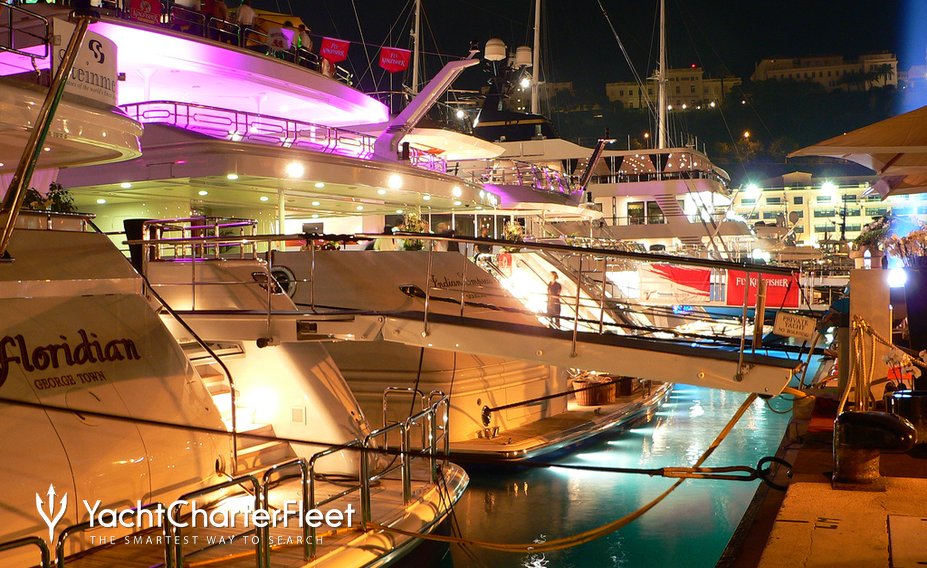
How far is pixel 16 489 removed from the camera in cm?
606

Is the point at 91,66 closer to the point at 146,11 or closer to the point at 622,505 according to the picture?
the point at 146,11

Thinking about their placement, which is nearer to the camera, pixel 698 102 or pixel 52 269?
pixel 52 269

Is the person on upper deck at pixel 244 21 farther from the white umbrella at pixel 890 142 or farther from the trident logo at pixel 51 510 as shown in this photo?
the trident logo at pixel 51 510

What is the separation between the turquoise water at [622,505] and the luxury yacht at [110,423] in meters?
2.71

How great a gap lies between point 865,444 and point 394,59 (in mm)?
22866

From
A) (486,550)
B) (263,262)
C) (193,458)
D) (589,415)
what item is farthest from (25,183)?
(589,415)

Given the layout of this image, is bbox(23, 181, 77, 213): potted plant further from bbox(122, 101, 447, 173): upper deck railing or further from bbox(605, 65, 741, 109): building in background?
bbox(605, 65, 741, 109): building in background

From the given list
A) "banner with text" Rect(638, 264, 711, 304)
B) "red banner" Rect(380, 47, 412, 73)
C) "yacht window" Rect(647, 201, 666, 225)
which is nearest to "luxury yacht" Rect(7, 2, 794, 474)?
"red banner" Rect(380, 47, 412, 73)

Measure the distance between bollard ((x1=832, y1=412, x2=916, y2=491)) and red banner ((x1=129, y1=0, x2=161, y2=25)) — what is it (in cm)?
1268

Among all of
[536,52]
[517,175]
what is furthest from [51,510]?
[536,52]

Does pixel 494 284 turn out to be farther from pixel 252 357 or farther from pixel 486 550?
pixel 252 357

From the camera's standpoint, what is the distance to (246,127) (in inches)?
659

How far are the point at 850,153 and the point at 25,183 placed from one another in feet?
25.4

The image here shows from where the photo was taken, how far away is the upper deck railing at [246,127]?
15992mm
